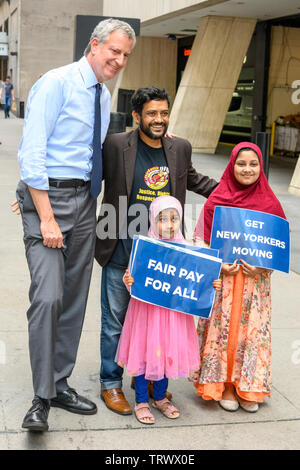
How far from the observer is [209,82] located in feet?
61.7

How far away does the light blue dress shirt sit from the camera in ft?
10.7

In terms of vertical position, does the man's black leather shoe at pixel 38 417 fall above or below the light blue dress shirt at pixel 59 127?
below

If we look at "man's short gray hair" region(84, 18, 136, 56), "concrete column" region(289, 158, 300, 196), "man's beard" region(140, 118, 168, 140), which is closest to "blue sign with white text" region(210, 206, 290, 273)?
"man's beard" region(140, 118, 168, 140)

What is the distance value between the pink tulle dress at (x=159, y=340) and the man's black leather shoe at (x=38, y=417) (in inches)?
19.2

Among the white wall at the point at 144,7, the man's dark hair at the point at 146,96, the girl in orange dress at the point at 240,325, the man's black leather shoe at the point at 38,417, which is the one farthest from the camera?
the white wall at the point at 144,7

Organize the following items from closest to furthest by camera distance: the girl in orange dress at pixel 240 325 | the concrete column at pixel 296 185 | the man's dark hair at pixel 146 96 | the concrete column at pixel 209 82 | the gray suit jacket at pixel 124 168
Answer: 1. the man's dark hair at pixel 146 96
2. the gray suit jacket at pixel 124 168
3. the girl in orange dress at pixel 240 325
4. the concrete column at pixel 296 185
5. the concrete column at pixel 209 82

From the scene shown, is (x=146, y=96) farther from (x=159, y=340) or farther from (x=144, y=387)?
(x=144, y=387)

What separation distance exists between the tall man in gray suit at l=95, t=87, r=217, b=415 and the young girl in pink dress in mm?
121

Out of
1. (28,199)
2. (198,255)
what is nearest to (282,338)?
(198,255)

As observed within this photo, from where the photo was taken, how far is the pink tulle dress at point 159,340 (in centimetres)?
350

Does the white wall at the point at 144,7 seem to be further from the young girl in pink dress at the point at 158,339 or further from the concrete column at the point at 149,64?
the young girl in pink dress at the point at 158,339

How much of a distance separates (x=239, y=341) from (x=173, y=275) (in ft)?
2.08

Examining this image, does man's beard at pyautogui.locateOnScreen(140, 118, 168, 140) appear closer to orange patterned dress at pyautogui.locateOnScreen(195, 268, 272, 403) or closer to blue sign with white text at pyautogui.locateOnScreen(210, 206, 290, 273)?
blue sign with white text at pyautogui.locateOnScreen(210, 206, 290, 273)

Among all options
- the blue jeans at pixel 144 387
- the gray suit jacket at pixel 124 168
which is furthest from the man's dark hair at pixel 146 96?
the blue jeans at pixel 144 387
